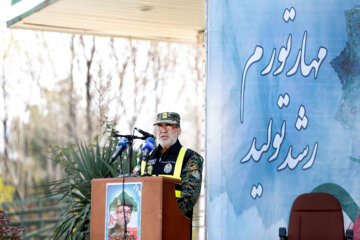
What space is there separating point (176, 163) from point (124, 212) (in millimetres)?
878

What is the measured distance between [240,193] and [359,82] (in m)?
1.60

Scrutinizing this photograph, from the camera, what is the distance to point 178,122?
6.09 meters

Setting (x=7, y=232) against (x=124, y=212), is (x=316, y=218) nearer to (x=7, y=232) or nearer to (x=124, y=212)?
(x=124, y=212)

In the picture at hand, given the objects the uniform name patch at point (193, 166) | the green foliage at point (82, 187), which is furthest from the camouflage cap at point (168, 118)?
the green foliage at point (82, 187)

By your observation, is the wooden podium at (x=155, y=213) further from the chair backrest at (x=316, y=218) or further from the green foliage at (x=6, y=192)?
the green foliage at (x=6, y=192)

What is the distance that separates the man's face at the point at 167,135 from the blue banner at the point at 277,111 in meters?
0.32

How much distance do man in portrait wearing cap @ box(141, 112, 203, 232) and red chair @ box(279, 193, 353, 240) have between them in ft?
3.24

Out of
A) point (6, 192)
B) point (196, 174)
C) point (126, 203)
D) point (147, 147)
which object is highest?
point (147, 147)

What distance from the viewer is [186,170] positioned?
5875 mm

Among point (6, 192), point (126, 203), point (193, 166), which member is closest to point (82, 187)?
point (193, 166)

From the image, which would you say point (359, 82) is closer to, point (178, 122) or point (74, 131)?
point (178, 122)

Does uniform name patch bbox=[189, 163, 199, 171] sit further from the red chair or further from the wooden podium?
the red chair

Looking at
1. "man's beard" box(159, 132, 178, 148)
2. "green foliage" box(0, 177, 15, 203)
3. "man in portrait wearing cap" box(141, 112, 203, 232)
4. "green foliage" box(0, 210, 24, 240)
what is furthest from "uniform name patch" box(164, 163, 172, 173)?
"green foliage" box(0, 177, 15, 203)

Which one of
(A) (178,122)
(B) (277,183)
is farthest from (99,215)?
(B) (277,183)
